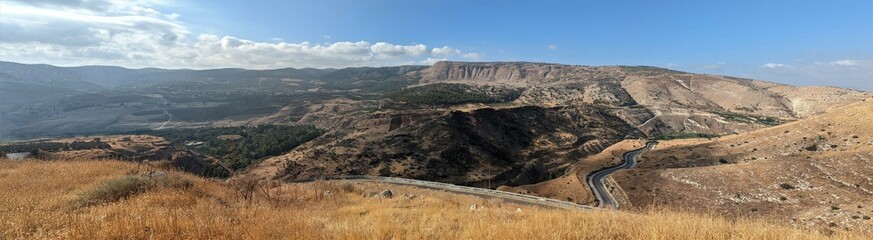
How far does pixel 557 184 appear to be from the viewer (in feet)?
177

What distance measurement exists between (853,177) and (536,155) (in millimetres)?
53784

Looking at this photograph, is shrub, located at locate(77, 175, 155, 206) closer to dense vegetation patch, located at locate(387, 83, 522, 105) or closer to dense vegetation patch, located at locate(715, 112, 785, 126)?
dense vegetation patch, located at locate(387, 83, 522, 105)

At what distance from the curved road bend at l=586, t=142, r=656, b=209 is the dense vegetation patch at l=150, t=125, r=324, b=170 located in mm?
61485

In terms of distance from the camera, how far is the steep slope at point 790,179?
33688 mm

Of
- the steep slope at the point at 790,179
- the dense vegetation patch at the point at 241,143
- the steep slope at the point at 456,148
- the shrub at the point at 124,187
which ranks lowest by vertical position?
the dense vegetation patch at the point at 241,143

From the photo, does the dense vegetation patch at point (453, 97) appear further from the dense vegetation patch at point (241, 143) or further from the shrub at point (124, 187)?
the shrub at point (124, 187)

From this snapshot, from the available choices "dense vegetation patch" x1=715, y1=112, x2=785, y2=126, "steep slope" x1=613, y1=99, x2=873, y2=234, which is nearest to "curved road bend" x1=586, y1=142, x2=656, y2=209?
"steep slope" x1=613, y1=99, x2=873, y2=234

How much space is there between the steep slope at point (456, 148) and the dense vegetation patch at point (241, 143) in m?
9.53

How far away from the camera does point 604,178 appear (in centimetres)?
5806

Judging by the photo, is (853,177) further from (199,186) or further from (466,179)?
(199,186)

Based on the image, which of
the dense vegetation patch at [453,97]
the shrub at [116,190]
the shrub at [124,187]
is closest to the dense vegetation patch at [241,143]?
the dense vegetation patch at [453,97]

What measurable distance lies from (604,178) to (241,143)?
85.7m

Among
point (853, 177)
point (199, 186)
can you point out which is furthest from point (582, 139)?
point (199, 186)

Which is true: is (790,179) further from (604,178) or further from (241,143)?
(241,143)
